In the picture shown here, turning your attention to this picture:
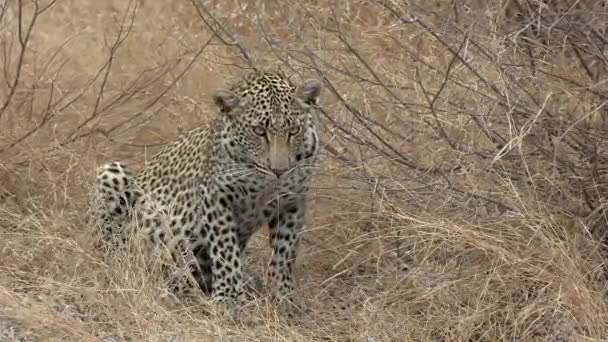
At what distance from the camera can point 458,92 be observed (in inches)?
273

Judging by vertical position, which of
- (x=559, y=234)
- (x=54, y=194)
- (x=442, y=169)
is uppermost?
(x=54, y=194)

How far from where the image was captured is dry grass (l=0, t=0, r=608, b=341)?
5766 mm

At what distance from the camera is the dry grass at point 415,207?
5.77 metres

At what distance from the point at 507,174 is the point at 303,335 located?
46.6 inches

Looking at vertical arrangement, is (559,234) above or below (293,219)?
below

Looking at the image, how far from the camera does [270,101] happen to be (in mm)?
6277

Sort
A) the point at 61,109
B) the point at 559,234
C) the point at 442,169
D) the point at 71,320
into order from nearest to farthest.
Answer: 1. the point at 71,320
2. the point at 559,234
3. the point at 442,169
4. the point at 61,109

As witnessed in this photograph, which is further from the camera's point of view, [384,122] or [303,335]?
[384,122]

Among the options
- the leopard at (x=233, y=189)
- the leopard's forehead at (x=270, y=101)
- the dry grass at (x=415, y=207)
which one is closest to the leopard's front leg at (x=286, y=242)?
the leopard at (x=233, y=189)

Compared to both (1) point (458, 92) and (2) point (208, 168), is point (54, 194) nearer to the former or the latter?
(2) point (208, 168)

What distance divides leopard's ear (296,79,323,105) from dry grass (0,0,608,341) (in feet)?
0.41

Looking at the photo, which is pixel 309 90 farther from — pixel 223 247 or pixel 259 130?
pixel 223 247

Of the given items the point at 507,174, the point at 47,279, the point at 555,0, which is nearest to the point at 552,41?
the point at 555,0

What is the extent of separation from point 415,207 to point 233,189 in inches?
33.3
